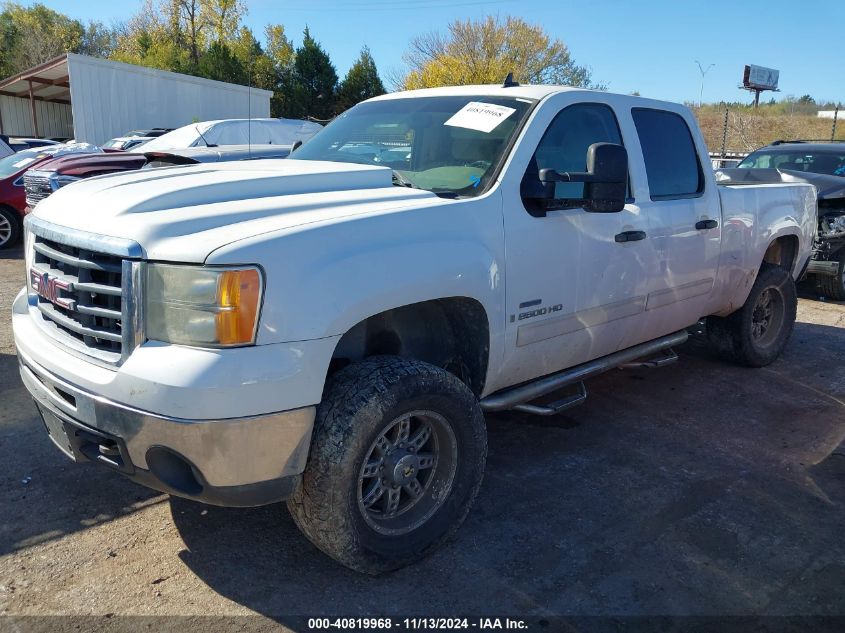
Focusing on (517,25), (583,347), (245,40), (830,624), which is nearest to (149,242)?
(583,347)

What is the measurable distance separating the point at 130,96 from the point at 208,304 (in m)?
24.8

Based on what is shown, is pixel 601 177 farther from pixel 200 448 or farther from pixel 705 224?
pixel 200 448

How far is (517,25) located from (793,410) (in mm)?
39181

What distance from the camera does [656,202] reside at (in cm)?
421

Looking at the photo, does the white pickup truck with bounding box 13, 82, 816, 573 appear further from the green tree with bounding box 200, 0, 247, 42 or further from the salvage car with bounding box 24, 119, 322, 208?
the green tree with bounding box 200, 0, 247, 42

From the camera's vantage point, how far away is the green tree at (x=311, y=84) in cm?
4156

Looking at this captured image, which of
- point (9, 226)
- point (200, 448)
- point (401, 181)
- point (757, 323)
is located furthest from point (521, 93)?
point (9, 226)

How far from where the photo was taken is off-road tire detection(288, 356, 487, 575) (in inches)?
103

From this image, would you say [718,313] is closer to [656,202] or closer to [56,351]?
[656,202]

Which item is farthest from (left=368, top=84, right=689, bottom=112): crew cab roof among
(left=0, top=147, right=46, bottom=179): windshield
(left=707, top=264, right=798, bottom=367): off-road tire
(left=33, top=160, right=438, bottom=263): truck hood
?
(left=0, top=147, right=46, bottom=179): windshield

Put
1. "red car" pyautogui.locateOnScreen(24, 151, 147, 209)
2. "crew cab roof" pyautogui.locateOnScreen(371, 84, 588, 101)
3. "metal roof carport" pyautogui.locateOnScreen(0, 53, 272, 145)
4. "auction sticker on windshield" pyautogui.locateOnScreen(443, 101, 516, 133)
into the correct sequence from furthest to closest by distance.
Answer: "metal roof carport" pyautogui.locateOnScreen(0, 53, 272, 145) → "red car" pyautogui.locateOnScreen(24, 151, 147, 209) → "crew cab roof" pyautogui.locateOnScreen(371, 84, 588, 101) → "auction sticker on windshield" pyautogui.locateOnScreen(443, 101, 516, 133)

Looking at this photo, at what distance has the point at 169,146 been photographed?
14.2m

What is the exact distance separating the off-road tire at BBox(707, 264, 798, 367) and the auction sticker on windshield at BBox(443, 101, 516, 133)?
286 cm

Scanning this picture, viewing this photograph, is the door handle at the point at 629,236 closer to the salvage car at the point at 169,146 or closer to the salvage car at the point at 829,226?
the salvage car at the point at 829,226
